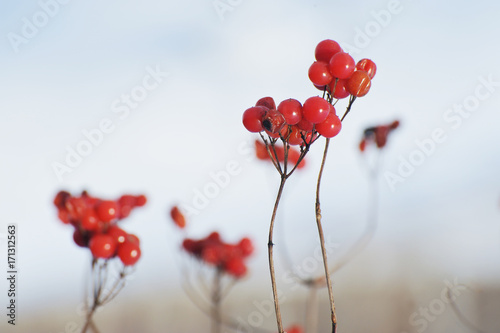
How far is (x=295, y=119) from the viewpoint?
47 centimetres

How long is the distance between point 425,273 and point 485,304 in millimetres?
249

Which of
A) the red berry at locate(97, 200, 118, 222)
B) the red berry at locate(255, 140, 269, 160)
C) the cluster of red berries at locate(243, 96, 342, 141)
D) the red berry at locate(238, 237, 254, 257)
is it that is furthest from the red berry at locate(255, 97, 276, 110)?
the red berry at locate(238, 237, 254, 257)

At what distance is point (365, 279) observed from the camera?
1.91 m

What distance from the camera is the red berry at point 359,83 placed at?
48cm

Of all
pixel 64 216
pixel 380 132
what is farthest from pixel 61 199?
pixel 380 132

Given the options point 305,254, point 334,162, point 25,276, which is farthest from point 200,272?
point 305,254

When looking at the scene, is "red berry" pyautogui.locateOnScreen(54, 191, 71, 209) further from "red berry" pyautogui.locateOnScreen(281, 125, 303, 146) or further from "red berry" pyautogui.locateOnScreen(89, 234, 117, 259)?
"red berry" pyautogui.locateOnScreen(281, 125, 303, 146)

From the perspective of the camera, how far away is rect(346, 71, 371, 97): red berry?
478 millimetres

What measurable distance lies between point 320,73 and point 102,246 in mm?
340

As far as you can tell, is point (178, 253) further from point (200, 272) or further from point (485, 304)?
point (485, 304)

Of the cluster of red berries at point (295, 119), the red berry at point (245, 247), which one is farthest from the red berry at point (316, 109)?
the red berry at point (245, 247)

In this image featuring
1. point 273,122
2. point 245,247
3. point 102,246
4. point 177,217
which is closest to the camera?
point 273,122

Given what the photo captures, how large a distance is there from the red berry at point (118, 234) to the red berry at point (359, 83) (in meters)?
0.34

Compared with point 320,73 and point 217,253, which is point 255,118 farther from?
point 217,253
